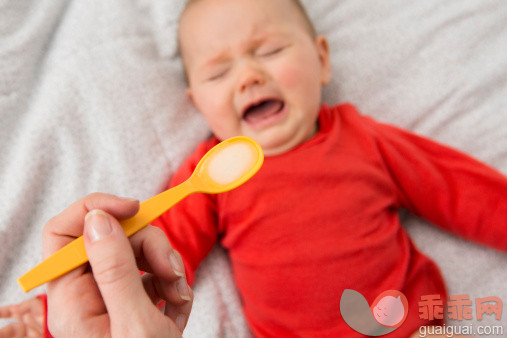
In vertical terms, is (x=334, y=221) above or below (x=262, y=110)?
below

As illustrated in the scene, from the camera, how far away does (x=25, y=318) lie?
815 millimetres

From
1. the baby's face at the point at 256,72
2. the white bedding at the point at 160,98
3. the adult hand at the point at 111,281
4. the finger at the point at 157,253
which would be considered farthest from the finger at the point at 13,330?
the baby's face at the point at 256,72

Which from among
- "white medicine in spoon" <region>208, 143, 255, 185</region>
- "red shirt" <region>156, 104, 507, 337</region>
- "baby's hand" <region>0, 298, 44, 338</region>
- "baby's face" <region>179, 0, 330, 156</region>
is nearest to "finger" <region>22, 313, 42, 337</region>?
"baby's hand" <region>0, 298, 44, 338</region>

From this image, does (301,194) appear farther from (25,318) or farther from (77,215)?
(25,318)

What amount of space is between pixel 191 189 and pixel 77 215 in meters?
0.19

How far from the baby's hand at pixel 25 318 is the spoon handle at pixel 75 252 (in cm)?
30

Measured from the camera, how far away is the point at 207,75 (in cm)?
104

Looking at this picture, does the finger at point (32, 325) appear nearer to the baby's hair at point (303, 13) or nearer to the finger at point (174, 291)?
the finger at point (174, 291)

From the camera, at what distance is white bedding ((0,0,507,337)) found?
0.96 meters

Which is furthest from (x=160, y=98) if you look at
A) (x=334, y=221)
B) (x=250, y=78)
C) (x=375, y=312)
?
(x=375, y=312)

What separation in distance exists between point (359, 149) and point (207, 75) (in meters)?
0.45

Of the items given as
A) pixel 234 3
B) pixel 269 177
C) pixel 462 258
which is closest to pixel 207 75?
pixel 234 3

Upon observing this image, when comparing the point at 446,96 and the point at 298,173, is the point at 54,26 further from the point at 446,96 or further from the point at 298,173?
the point at 446,96

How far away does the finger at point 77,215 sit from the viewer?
0.61 metres
